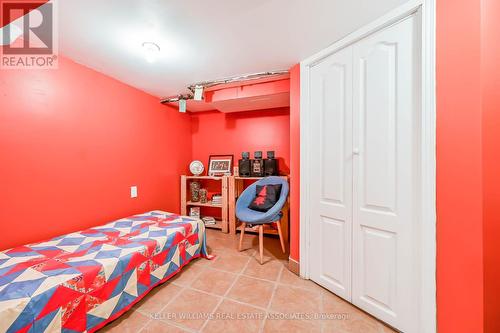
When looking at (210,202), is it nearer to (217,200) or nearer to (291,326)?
(217,200)

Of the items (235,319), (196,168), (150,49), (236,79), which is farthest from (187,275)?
(236,79)

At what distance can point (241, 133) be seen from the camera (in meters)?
3.39

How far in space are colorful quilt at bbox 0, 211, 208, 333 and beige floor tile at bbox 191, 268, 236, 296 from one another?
26 cm

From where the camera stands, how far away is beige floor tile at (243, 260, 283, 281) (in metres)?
1.89

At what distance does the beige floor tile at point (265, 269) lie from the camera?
1.89 metres

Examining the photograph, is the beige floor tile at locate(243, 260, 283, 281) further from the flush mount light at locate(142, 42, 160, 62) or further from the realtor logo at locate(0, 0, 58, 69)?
the realtor logo at locate(0, 0, 58, 69)

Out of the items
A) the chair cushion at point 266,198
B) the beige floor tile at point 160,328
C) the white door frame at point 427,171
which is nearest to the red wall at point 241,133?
the chair cushion at point 266,198

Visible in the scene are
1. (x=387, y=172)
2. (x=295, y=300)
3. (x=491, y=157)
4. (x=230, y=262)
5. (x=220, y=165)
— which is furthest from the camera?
(x=220, y=165)

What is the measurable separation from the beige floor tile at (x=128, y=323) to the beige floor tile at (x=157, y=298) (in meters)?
0.04

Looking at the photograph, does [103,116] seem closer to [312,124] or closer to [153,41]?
[153,41]

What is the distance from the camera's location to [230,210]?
10.0 ft

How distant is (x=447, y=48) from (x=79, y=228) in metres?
3.24

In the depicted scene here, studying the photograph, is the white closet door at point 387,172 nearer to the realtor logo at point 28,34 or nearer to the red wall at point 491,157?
the red wall at point 491,157

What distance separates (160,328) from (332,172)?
1.75m
